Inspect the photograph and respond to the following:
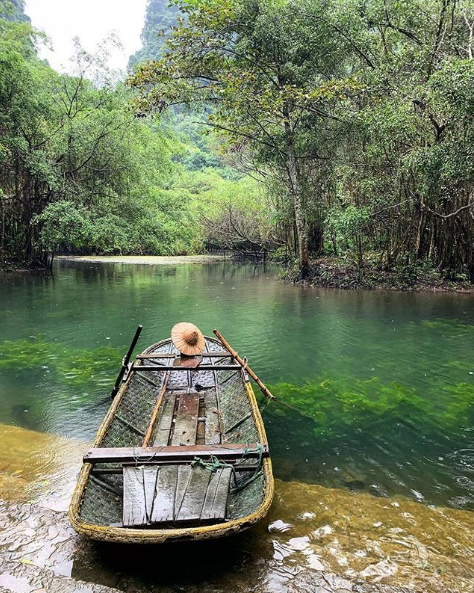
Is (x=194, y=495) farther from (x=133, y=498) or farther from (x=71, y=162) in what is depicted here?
(x=71, y=162)

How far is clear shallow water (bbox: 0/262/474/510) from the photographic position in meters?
4.45

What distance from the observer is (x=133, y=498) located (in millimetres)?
3082

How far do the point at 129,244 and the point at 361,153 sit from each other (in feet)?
34.6

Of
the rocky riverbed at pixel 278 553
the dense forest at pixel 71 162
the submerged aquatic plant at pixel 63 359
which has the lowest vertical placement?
the rocky riverbed at pixel 278 553

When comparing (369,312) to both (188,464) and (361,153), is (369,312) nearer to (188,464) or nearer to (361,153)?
(361,153)

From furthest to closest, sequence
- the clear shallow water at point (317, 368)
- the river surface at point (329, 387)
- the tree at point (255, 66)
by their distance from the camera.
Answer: the tree at point (255, 66) → the clear shallow water at point (317, 368) → the river surface at point (329, 387)

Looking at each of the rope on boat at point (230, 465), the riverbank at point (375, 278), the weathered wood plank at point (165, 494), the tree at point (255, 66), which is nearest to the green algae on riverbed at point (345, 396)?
the rope on boat at point (230, 465)

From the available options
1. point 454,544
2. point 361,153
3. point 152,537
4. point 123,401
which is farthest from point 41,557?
point 361,153

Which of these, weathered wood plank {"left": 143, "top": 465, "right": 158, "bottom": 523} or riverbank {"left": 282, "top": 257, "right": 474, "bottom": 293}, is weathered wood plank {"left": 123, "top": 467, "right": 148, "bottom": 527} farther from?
riverbank {"left": 282, "top": 257, "right": 474, "bottom": 293}

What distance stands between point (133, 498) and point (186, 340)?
2.93 metres

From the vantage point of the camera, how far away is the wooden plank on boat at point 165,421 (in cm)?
433

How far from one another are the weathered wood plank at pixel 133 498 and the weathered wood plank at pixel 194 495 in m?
0.27

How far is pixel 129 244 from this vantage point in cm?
1856

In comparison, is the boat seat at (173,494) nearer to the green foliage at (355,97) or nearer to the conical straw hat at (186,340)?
the conical straw hat at (186,340)
